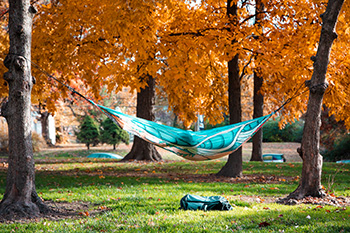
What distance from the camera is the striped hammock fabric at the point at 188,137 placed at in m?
4.86

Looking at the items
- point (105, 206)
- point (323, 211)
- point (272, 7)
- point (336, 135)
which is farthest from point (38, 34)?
point (336, 135)

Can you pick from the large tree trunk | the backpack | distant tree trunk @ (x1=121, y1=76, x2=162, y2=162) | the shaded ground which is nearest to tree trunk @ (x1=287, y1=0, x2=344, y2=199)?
the shaded ground

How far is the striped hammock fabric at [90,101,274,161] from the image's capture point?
4.86 meters

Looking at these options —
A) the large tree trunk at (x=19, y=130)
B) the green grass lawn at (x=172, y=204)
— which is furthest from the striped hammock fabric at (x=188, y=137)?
the large tree trunk at (x=19, y=130)

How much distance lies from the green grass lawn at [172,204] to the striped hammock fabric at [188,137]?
70 cm

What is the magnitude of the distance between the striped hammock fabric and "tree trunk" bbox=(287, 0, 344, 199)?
82 centimetres

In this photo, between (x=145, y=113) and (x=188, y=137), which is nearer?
(x=188, y=137)

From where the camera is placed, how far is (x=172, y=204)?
4.73m

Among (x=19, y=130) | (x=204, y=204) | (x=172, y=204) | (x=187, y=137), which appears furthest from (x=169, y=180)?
(x=19, y=130)

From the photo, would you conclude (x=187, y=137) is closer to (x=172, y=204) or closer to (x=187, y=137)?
(x=187, y=137)

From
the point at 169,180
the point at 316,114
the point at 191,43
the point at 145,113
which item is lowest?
the point at 169,180

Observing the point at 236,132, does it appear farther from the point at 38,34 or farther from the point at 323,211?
the point at 38,34

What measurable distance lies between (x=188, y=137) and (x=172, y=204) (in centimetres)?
94

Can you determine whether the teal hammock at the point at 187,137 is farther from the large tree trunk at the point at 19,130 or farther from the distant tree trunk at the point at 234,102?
the distant tree trunk at the point at 234,102
